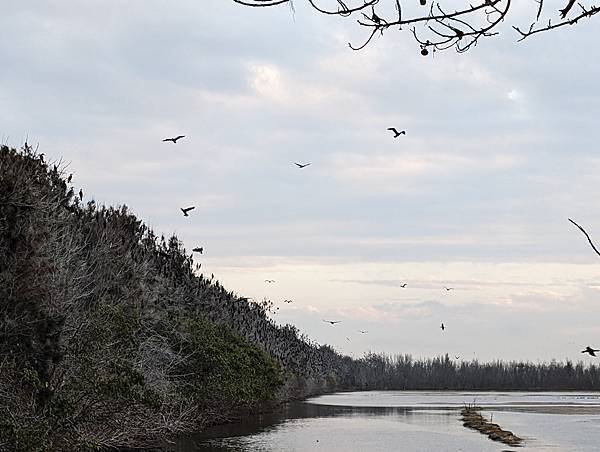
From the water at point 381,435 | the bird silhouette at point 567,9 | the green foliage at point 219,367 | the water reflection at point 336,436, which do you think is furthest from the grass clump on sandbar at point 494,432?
the bird silhouette at point 567,9

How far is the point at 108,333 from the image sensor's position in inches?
1266

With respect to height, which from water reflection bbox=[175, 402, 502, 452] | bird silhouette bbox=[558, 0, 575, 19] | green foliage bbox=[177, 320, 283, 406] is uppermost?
green foliage bbox=[177, 320, 283, 406]

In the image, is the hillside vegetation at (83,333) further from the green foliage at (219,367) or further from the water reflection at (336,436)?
the water reflection at (336,436)

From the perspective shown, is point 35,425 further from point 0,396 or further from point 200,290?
point 200,290

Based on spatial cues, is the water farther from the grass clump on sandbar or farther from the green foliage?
the green foliage

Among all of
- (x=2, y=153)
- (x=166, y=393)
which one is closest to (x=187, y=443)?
(x=166, y=393)

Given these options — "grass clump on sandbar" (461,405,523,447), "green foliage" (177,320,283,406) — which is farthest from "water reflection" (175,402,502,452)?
"green foliage" (177,320,283,406)

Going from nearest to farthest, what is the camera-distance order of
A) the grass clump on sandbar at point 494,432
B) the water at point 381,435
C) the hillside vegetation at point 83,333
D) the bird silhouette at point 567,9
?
the bird silhouette at point 567,9 → the hillside vegetation at point 83,333 → the water at point 381,435 → the grass clump on sandbar at point 494,432

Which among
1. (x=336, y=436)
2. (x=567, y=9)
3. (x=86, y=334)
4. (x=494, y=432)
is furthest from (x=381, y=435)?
(x=567, y=9)

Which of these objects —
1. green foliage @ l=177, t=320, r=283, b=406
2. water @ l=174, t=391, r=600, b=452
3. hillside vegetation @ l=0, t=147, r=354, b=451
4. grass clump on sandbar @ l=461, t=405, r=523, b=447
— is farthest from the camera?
green foliage @ l=177, t=320, r=283, b=406

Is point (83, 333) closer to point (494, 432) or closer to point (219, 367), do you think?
point (219, 367)

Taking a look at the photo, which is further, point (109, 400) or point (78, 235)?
point (78, 235)

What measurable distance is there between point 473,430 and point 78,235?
29.0 meters

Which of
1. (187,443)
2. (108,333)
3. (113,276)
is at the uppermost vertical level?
(113,276)
